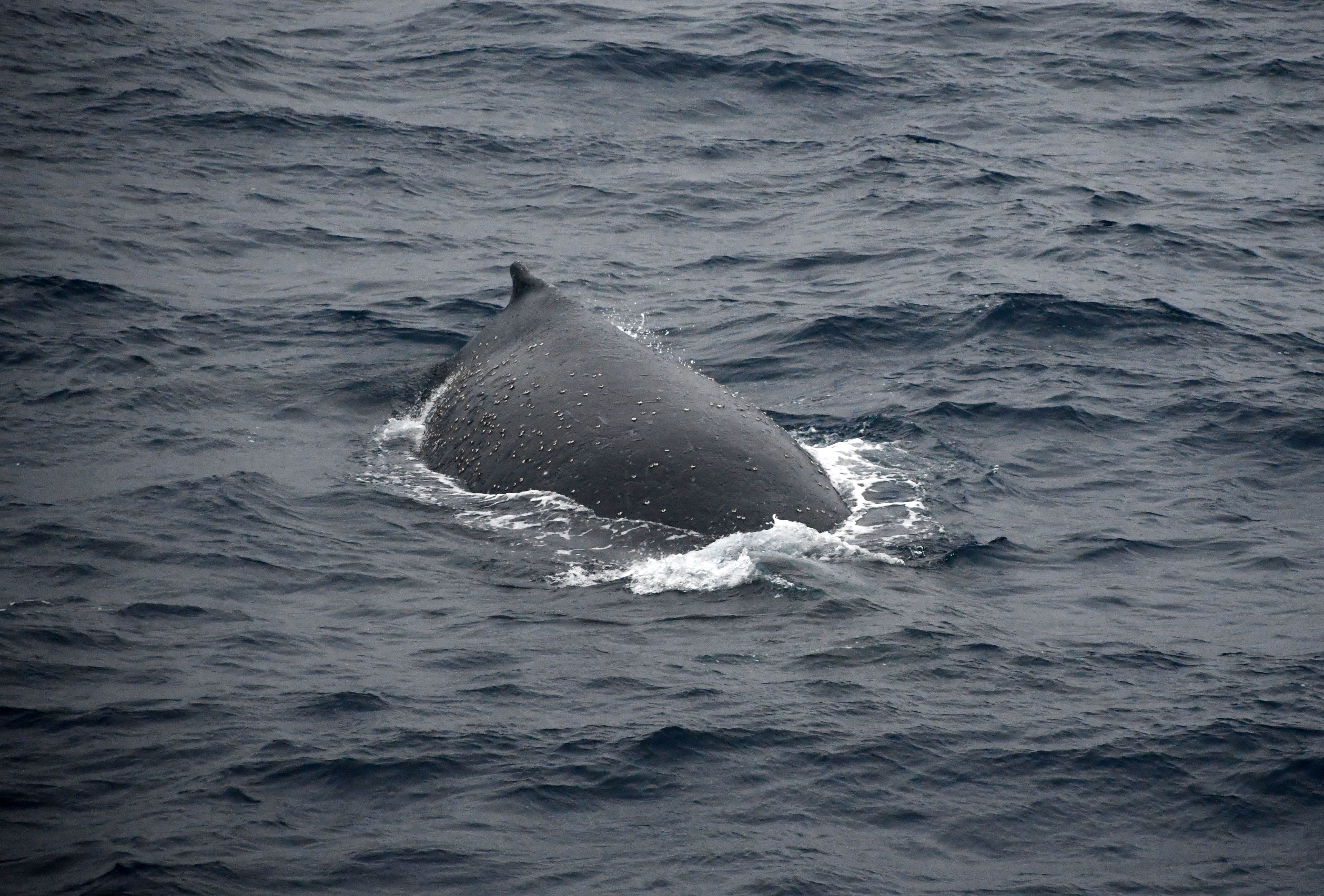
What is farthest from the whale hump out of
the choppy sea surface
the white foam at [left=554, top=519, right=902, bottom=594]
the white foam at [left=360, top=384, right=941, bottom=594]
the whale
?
the white foam at [left=554, top=519, right=902, bottom=594]

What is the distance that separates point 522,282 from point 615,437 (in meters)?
4.67

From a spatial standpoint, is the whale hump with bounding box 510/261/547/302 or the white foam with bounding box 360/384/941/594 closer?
the white foam with bounding box 360/384/941/594

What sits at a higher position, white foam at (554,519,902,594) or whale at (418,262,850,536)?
whale at (418,262,850,536)

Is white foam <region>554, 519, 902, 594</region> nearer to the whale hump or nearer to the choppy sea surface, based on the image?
the choppy sea surface

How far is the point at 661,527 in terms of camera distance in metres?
14.6

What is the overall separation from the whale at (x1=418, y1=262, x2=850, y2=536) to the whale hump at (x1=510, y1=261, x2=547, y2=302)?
0.53 metres

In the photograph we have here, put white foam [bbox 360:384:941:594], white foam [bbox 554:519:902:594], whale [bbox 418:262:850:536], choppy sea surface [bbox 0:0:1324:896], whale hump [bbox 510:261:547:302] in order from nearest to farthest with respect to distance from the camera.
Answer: choppy sea surface [bbox 0:0:1324:896] → white foam [bbox 554:519:902:594] → white foam [bbox 360:384:941:594] → whale [bbox 418:262:850:536] → whale hump [bbox 510:261:547:302]

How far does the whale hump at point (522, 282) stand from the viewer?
19297mm

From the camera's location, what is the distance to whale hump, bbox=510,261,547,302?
760 inches

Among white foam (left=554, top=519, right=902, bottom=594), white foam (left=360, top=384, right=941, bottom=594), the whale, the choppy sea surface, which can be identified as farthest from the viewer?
the whale

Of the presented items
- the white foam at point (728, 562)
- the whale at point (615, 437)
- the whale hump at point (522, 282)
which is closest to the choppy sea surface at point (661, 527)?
the white foam at point (728, 562)

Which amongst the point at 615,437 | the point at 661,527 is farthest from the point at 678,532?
the point at 615,437

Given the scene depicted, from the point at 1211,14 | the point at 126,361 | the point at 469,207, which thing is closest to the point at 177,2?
the point at 469,207

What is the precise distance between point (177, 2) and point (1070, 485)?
32929 mm
